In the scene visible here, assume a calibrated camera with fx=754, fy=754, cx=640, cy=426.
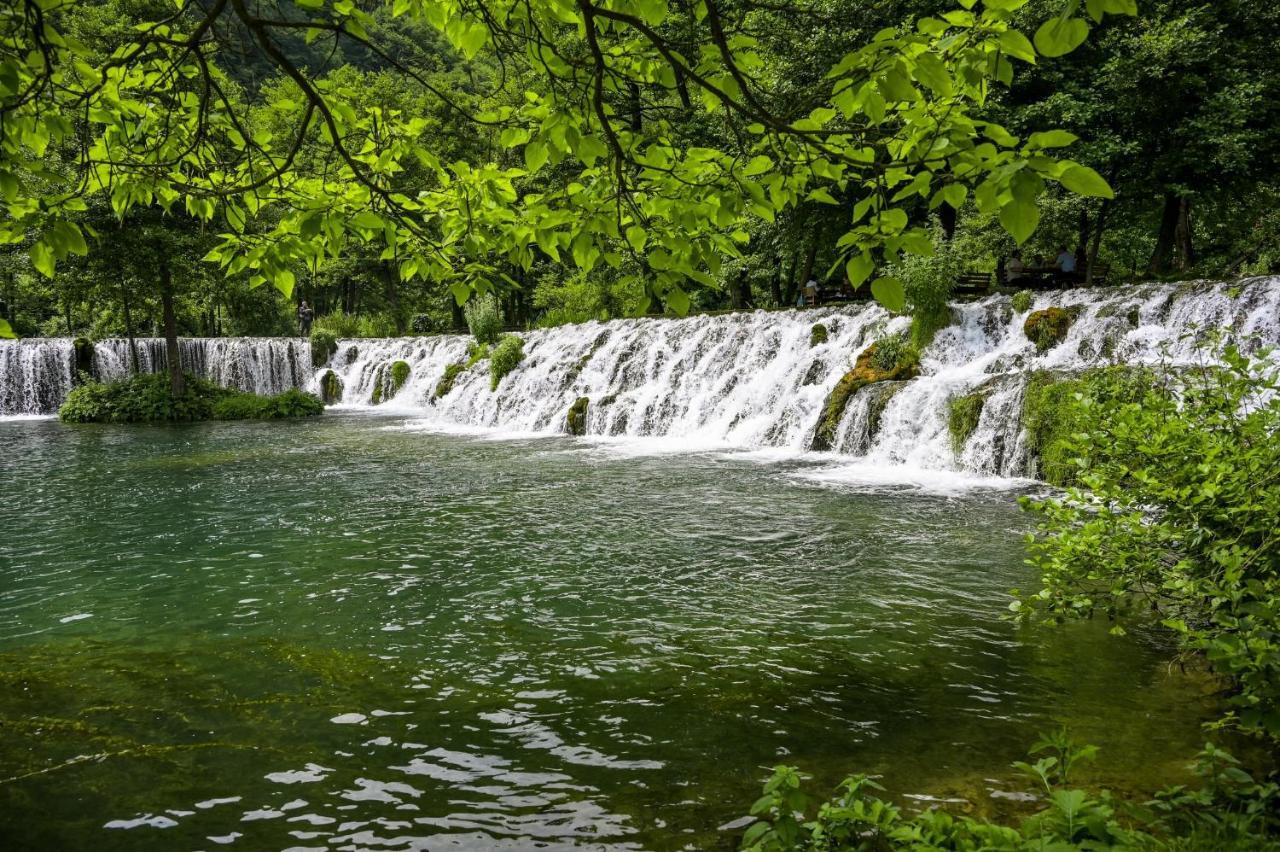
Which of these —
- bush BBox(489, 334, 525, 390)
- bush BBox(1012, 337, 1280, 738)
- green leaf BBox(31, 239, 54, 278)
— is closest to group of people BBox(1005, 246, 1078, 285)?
bush BBox(489, 334, 525, 390)

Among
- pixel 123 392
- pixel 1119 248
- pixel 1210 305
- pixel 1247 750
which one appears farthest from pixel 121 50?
pixel 1119 248

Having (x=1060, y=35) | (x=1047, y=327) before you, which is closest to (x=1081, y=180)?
(x=1060, y=35)

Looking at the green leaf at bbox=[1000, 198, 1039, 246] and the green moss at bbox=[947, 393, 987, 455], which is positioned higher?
the green leaf at bbox=[1000, 198, 1039, 246]

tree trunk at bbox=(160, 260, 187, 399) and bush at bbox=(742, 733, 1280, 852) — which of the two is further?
tree trunk at bbox=(160, 260, 187, 399)

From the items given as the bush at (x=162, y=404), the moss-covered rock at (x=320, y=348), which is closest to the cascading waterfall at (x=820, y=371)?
the bush at (x=162, y=404)

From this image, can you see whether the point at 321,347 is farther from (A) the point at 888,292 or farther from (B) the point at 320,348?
(A) the point at 888,292

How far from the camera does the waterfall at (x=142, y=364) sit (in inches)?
1121

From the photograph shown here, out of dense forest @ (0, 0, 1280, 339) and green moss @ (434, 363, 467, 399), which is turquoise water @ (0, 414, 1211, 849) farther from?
green moss @ (434, 363, 467, 399)

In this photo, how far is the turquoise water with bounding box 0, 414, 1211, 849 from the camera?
3.72 metres

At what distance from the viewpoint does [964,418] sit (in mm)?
13320

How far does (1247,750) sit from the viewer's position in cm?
394

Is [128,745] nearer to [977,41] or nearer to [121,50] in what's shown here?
[121,50]

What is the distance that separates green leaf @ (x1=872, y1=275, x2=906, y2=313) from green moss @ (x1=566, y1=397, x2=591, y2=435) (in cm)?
1753

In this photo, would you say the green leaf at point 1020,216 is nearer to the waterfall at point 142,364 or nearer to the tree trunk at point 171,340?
the tree trunk at point 171,340
